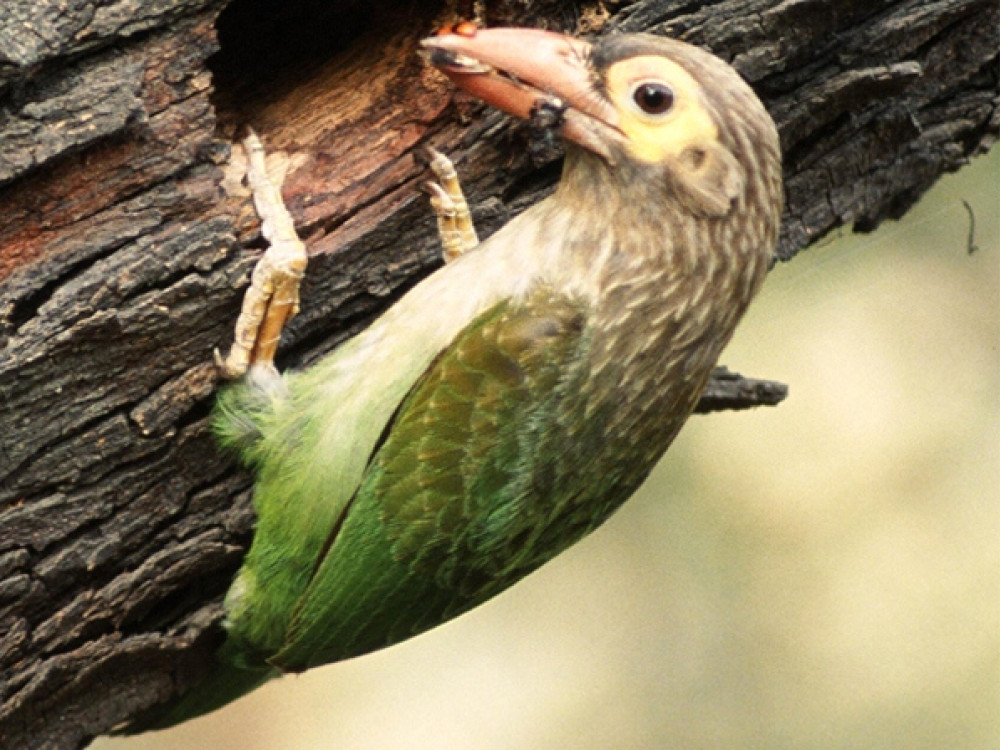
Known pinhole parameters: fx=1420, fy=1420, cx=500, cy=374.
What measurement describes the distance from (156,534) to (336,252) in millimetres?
704

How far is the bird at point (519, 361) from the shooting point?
2.76m

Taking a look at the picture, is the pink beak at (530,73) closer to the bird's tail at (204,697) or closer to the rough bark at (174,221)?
the rough bark at (174,221)

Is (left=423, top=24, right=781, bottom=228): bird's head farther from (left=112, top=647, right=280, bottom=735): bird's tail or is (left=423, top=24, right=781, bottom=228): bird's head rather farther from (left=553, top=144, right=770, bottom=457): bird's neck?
(left=112, top=647, right=280, bottom=735): bird's tail

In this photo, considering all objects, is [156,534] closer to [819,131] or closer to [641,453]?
[641,453]

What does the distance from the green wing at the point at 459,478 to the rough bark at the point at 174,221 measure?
0.34 metres

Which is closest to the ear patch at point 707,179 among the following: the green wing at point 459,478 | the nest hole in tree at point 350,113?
the green wing at point 459,478

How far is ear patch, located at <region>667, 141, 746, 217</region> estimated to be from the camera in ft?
9.07

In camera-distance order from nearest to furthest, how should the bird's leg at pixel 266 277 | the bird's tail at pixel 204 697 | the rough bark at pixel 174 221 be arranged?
1. the rough bark at pixel 174 221
2. the bird's leg at pixel 266 277
3. the bird's tail at pixel 204 697

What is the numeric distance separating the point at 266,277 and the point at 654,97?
33.4 inches

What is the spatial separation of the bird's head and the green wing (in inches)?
12.7

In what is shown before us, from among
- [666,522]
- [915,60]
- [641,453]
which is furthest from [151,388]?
[666,522]

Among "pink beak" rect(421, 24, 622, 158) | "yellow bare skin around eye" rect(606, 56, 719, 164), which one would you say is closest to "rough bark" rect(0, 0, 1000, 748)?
"pink beak" rect(421, 24, 622, 158)

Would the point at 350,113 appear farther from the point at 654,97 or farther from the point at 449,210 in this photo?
the point at 654,97

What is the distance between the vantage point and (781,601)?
525 cm
